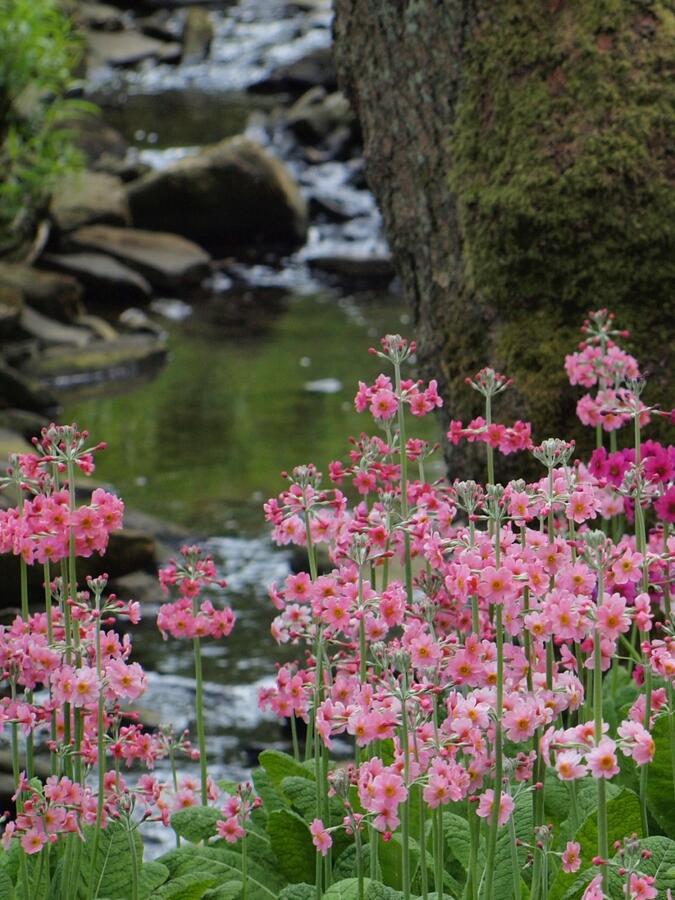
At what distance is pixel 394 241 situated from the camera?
4.65 metres

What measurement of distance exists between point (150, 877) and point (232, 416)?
7.40m

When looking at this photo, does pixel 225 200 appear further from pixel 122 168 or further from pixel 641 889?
pixel 641 889

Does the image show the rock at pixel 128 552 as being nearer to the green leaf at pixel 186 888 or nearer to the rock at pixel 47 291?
the green leaf at pixel 186 888

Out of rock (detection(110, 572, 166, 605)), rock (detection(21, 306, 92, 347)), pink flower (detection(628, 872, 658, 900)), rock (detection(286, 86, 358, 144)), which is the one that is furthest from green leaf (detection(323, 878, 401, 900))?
rock (detection(286, 86, 358, 144))

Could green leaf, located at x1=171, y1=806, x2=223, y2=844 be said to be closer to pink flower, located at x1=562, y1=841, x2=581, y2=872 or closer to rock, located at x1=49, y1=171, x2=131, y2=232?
pink flower, located at x1=562, y1=841, x2=581, y2=872

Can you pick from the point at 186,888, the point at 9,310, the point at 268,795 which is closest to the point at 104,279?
the point at 9,310

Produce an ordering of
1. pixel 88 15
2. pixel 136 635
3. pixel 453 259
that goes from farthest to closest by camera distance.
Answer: pixel 88 15
pixel 136 635
pixel 453 259

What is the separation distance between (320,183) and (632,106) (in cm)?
1374

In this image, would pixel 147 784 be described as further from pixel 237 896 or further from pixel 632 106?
pixel 632 106

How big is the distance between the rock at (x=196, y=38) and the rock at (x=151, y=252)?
8.98 metres

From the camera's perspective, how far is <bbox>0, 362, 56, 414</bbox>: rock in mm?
9836

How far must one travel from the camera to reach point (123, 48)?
23281mm

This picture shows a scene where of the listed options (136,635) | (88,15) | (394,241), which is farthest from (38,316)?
(88,15)

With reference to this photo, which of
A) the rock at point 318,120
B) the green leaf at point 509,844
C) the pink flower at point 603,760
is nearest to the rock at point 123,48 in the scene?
the rock at point 318,120
